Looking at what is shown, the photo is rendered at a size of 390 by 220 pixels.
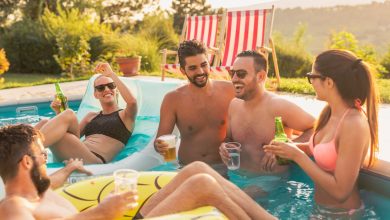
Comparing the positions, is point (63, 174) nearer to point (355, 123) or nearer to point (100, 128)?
point (100, 128)

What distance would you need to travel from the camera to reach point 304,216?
3541 mm

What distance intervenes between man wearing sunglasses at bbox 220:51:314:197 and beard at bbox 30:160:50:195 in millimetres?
1979

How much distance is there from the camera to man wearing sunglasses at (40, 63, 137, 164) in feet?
14.0

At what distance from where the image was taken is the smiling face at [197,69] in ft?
13.6

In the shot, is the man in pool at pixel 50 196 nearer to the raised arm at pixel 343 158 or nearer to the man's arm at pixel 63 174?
the raised arm at pixel 343 158

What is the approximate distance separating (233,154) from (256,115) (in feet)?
1.60

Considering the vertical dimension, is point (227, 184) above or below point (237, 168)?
above

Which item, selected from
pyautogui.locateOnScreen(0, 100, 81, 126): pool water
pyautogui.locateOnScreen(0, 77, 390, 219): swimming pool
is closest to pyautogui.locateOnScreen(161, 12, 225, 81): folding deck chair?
pyautogui.locateOnScreen(0, 100, 81, 126): pool water

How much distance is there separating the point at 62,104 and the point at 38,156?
2.79 metres

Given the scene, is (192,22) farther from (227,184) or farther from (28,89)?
(227,184)

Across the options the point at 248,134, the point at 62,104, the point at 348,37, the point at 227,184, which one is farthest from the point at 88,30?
the point at 227,184

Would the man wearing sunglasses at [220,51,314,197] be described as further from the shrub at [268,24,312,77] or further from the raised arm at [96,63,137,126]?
the shrub at [268,24,312,77]

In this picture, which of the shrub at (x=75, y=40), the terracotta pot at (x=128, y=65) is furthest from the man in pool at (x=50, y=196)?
the shrub at (x=75, y=40)

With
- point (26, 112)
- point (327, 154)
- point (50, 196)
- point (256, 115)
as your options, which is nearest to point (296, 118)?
point (256, 115)
